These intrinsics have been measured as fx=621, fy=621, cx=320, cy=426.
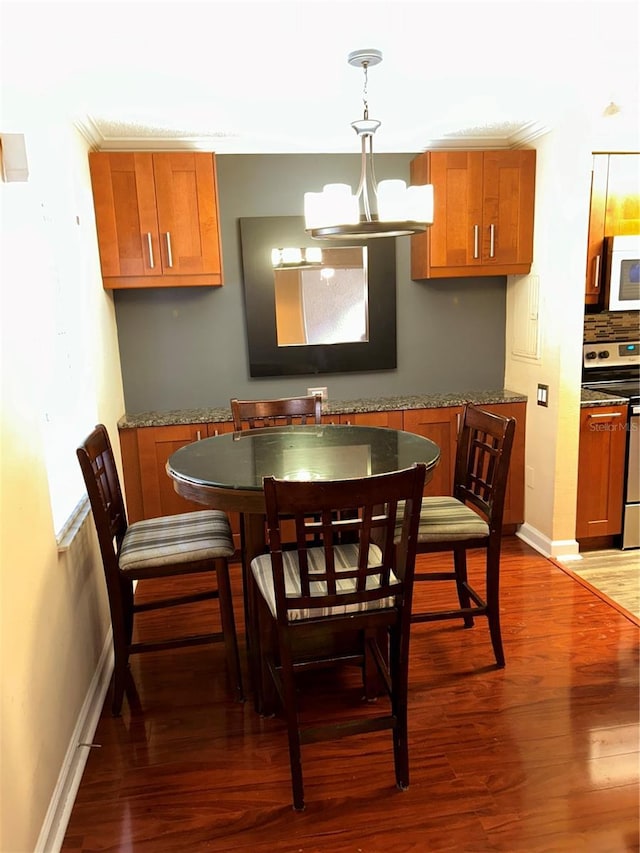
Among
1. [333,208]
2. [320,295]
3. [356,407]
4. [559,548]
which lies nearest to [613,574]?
[559,548]

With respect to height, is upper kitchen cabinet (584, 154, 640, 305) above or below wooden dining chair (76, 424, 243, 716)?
above

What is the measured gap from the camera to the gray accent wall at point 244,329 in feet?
11.9

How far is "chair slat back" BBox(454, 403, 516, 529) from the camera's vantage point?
240 centimetres

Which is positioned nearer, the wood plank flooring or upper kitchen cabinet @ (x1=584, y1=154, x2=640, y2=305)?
the wood plank flooring

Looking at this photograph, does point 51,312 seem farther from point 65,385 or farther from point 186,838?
point 186,838

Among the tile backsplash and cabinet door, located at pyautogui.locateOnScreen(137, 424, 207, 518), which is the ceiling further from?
cabinet door, located at pyautogui.locateOnScreen(137, 424, 207, 518)

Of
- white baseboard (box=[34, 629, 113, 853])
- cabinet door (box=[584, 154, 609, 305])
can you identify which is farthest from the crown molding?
white baseboard (box=[34, 629, 113, 853])

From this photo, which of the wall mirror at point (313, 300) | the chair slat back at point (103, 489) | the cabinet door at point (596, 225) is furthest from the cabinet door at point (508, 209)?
the chair slat back at point (103, 489)

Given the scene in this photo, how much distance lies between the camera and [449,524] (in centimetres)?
248

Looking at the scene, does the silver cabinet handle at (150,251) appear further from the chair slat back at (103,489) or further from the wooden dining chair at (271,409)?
the chair slat back at (103,489)

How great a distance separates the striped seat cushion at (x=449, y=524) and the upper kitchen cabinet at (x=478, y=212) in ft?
5.23

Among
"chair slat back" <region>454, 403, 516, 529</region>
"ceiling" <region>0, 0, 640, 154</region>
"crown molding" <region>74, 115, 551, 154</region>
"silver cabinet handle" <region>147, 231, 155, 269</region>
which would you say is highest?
"ceiling" <region>0, 0, 640, 154</region>

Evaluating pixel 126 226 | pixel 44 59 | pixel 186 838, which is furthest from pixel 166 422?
pixel 186 838

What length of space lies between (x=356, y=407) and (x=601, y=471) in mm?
1445
